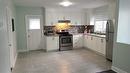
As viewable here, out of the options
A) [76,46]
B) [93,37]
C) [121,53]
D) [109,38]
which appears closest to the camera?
[121,53]

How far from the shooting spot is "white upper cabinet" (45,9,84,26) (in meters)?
6.32

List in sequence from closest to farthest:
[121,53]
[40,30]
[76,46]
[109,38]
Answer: [121,53] → [109,38] → [40,30] → [76,46]

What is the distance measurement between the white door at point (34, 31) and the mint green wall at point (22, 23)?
209mm

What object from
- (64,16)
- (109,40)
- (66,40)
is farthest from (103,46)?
(64,16)

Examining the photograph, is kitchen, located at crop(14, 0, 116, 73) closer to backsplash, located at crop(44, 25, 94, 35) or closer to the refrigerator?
backsplash, located at crop(44, 25, 94, 35)

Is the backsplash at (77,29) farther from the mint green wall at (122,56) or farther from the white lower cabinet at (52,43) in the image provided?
the mint green wall at (122,56)

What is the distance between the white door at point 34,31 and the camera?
6.14 meters

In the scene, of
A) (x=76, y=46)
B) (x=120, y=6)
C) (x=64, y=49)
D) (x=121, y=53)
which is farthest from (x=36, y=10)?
(x=121, y=53)

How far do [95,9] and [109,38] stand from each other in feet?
8.35

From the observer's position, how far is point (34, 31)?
627 cm

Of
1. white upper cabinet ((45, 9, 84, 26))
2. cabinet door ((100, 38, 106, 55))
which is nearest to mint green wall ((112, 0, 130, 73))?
cabinet door ((100, 38, 106, 55))

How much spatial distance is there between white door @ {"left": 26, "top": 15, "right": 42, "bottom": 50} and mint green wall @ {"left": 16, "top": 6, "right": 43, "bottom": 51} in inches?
8.2

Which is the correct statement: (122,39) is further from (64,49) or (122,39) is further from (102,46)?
(64,49)

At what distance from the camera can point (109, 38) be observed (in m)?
4.54
